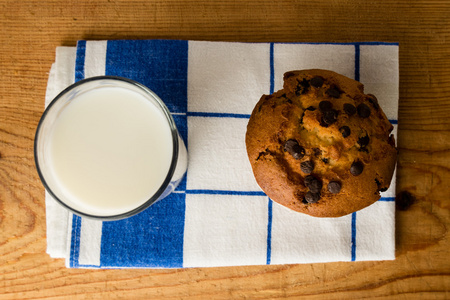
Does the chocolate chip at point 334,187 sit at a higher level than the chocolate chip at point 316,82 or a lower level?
lower

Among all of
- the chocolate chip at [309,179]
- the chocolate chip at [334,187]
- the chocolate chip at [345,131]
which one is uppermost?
the chocolate chip at [345,131]

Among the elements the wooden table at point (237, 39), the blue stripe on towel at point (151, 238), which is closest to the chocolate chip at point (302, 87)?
the wooden table at point (237, 39)

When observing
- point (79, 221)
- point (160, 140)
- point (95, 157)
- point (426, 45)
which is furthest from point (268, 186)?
point (426, 45)

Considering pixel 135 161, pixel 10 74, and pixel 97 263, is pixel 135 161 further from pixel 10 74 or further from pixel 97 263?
pixel 10 74

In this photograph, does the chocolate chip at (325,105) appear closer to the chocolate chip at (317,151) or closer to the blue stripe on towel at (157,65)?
the chocolate chip at (317,151)

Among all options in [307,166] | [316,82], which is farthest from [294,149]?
[316,82]

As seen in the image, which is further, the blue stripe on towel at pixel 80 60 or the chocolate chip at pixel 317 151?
the blue stripe on towel at pixel 80 60

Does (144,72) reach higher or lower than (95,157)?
higher

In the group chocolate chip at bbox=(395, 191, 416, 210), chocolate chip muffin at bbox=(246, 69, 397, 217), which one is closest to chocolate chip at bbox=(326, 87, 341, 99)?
chocolate chip muffin at bbox=(246, 69, 397, 217)

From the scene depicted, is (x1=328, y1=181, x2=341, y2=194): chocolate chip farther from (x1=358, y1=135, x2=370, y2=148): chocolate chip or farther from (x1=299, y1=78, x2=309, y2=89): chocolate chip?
(x1=299, y1=78, x2=309, y2=89): chocolate chip
